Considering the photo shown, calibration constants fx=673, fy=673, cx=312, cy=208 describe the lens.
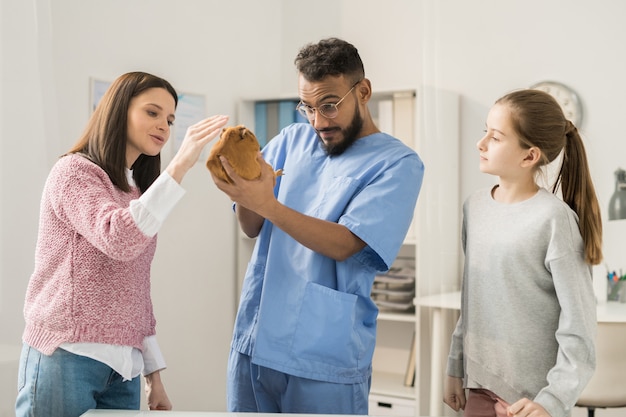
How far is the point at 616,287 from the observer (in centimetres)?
87

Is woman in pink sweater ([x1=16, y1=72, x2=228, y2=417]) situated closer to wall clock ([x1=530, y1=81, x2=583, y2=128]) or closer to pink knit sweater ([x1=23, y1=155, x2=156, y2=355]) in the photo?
pink knit sweater ([x1=23, y1=155, x2=156, y2=355])

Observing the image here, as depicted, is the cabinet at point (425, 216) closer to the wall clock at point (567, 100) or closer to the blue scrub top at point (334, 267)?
the blue scrub top at point (334, 267)

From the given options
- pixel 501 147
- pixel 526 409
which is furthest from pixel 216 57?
pixel 526 409

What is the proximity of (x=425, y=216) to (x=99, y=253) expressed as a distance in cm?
47

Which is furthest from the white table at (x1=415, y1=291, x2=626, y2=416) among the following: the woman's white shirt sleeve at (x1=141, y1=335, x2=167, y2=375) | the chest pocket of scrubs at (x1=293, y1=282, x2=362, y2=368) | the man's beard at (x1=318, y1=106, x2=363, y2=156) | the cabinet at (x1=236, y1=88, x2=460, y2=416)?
the woman's white shirt sleeve at (x1=141, y1=335, x2=167, y2=375)

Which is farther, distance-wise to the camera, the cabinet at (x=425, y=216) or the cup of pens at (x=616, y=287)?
the cabinet at (x=425, y=216)

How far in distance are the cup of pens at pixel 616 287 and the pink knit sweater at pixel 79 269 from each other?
0.58 metres

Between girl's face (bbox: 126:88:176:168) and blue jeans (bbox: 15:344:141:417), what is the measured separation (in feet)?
0.84

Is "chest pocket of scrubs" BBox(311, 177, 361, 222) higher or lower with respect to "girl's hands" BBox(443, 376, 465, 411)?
higher

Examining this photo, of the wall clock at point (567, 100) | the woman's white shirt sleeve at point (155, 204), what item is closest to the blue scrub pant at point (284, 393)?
the woman's white shirt sleeve at point (155, 204)

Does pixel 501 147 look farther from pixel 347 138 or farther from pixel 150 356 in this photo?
pixel 150 356

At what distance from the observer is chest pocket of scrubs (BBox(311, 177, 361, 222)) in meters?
0.95

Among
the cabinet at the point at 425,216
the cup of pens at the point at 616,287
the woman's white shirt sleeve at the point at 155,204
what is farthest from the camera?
the cabinet at the point at 425,216

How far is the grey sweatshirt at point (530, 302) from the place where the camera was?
798 mm
